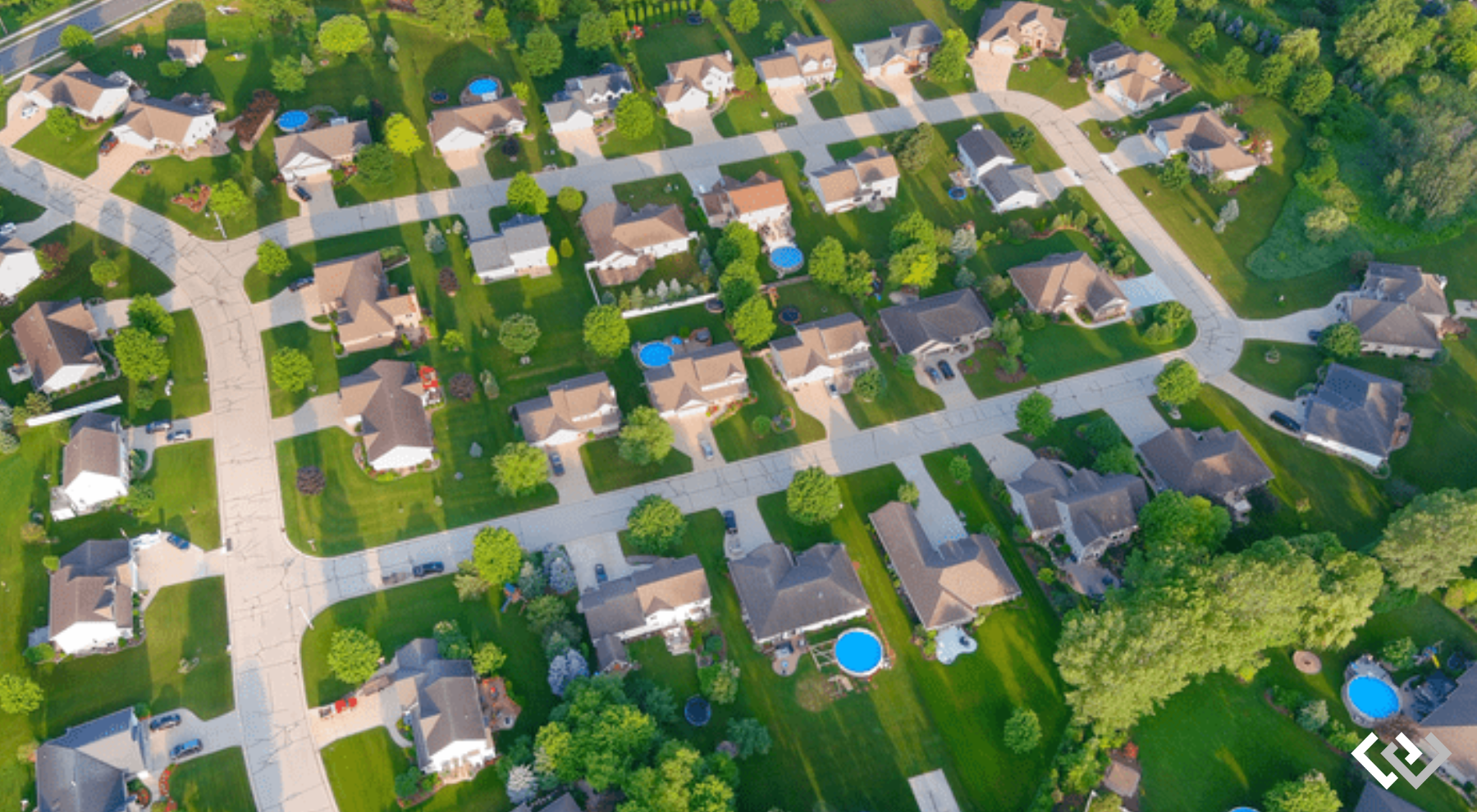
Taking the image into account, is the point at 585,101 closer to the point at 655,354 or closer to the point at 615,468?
the point at 655,354

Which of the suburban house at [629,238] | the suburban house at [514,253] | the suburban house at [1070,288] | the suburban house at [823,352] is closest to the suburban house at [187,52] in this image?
the suburban house at [514,253]

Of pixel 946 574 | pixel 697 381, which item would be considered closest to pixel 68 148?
pixel 697 381

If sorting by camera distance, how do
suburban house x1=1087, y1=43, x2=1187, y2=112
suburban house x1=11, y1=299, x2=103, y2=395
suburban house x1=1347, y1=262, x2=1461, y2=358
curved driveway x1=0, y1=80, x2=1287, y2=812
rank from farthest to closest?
suburban house x1=1087, y1=43, x2=1187, y2=112, suburban house x1=1347, y1=262, x2=1461, y2=358, suburban house x1=11, y1=299, x2=103, y2=395, curved driveway x1=0, y1=80, x2=1287, y2=812

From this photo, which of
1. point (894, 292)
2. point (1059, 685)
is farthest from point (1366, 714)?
point (894, 292)

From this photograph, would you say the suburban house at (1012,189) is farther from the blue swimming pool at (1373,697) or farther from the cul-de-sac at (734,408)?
the blue swimming pool at (1373,697)

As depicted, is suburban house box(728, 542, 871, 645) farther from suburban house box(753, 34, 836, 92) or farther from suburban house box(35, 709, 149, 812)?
suburban house box(753, 34, 836, 92)

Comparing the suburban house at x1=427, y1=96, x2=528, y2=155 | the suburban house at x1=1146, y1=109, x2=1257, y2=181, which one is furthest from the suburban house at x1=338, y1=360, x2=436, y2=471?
the suburban house at x1=1146, y1=109, x2=1257, y2=181
